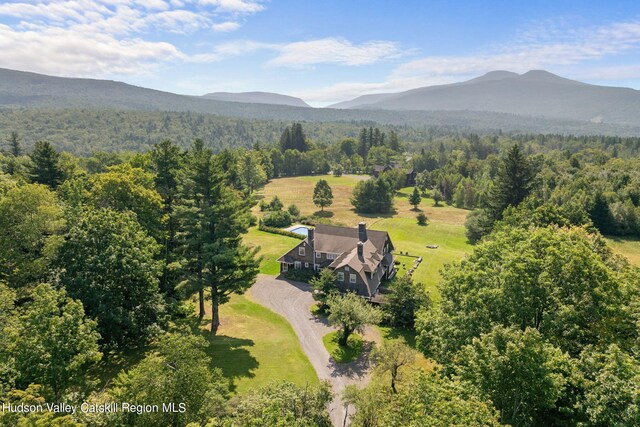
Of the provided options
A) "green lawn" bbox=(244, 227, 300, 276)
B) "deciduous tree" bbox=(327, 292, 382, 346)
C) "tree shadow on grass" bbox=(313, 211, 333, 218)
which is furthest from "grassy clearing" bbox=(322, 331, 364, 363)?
"tree shadow on grass" bbox=(313, 211, 333, 218)

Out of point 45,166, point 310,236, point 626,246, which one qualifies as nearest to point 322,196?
point 310,236

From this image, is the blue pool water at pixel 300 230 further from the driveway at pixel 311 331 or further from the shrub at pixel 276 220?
the driveway at pixel 311 331

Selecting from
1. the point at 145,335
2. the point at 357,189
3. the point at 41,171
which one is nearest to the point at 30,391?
the point at 145,335

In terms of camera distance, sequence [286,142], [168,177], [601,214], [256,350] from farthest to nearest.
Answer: [286,142]
[601,214]
[168,177]
[256,350]

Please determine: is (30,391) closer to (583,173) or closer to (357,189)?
(357,189)

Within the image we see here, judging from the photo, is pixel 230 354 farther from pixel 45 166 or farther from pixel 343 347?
pixel 45 166

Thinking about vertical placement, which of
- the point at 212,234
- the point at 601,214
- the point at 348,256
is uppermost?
the point at 212,234
